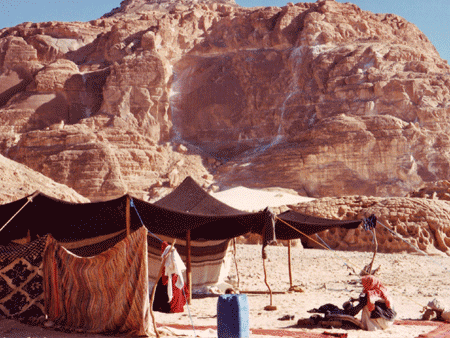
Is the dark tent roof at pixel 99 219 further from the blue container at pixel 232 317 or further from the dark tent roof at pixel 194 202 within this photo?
the blue container at pixel 232 317

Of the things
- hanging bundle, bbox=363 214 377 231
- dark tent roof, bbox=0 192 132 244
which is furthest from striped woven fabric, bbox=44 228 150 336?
hanging bundle, bbox=363 214 377 231

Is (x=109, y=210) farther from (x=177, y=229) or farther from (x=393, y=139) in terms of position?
(x=393, y=139)

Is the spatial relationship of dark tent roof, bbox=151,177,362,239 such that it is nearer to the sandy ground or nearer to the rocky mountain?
the sandy ground

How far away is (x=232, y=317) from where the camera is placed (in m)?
7.84

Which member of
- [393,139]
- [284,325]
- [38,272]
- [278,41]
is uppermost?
[278,41]

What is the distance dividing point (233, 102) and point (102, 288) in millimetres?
46040

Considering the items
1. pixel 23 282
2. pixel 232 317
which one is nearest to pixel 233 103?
pixel 23 282

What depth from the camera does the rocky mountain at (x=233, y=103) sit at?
144 ft

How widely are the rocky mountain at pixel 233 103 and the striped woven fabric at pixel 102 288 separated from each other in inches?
1291

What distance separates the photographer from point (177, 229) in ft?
35.3

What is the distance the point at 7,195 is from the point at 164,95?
31.9 meters

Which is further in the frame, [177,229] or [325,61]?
[325,61]

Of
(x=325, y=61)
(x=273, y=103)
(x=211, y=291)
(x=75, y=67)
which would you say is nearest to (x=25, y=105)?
(x=75, y=67)

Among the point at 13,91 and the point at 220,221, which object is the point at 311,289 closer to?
the point at 220,221
